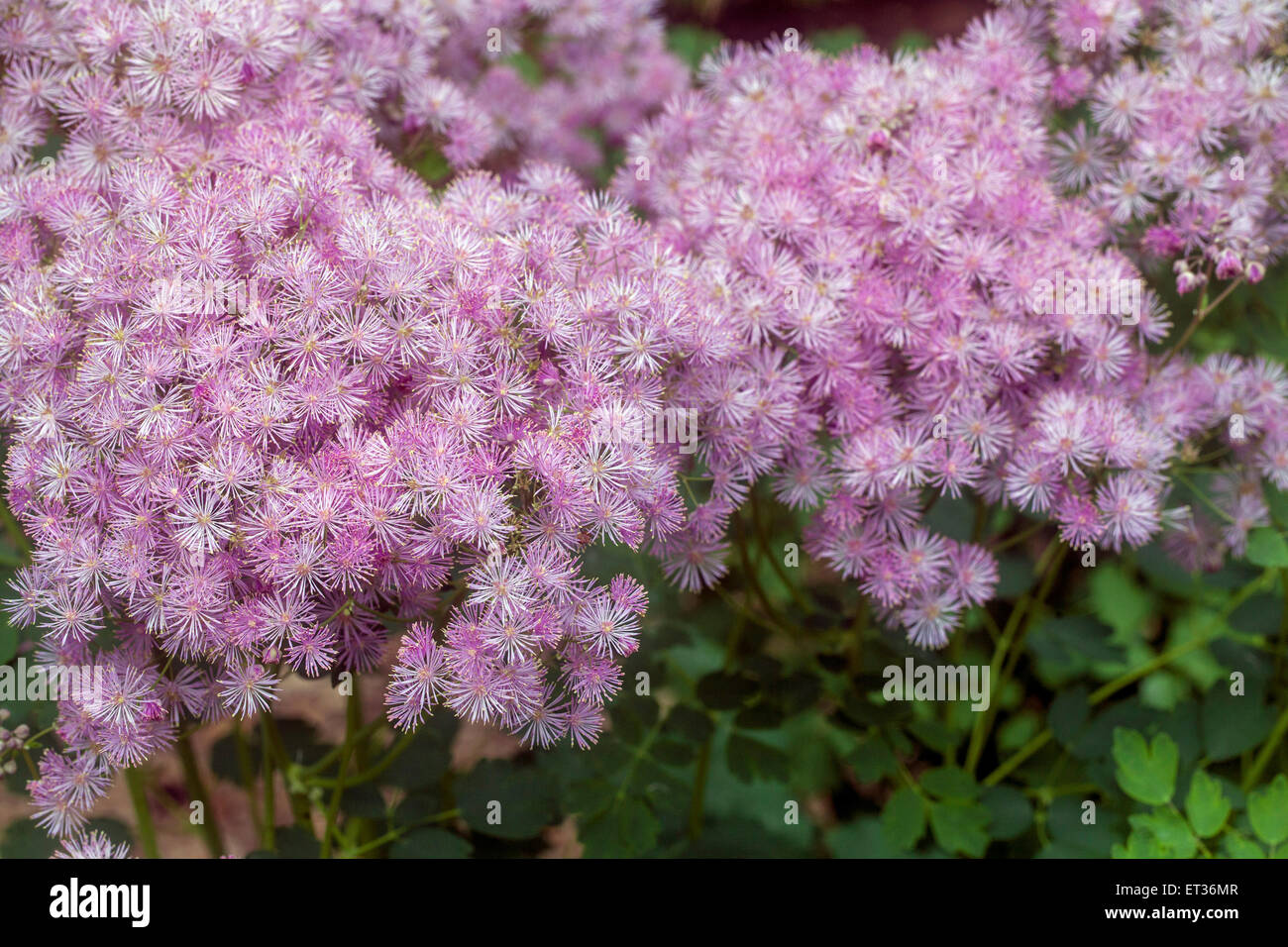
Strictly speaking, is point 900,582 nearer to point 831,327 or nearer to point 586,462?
point 831,327

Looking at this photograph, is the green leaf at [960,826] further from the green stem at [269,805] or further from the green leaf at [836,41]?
the green leaf at [836,41]

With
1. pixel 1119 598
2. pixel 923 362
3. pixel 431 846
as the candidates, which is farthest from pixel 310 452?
pixel 1119 598

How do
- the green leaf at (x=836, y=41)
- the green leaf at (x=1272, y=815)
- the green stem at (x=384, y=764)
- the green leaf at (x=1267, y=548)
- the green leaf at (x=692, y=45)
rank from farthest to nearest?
the green leaf at (x=692, y=45) → the green leaf at (x=836, y=41) → the green stem at (x=384, y=764) → the green leaf at (x=1267, y=548) → the green leaf at (x=1272, y=815)

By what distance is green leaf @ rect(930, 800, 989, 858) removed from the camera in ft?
5.87

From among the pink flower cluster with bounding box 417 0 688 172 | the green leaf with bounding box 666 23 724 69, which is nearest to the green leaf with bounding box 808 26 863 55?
the green leaf with bounding box 666 23 724 69

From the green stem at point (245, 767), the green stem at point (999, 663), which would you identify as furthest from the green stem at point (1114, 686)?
A: the green stem at point (245, 767)

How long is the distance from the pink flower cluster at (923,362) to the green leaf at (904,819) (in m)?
0.34

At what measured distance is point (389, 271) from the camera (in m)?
1.40

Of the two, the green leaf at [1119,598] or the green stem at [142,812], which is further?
the green leaf at [1119,598]

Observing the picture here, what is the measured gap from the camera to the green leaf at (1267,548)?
168 centimetres

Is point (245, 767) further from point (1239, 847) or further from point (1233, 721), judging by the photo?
point (1233, 721)

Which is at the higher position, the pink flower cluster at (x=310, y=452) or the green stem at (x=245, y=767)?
the pink flower cluster at (x=310, y=452)

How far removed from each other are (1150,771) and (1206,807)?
9 cm
